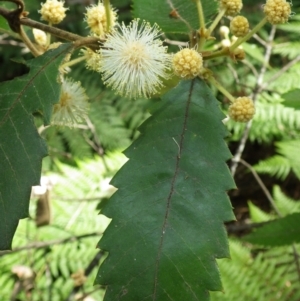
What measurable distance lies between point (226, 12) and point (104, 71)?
Result: 29 cm

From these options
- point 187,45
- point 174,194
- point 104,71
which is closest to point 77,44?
point 104,71

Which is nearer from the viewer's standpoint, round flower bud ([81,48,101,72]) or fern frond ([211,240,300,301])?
round flower bud ([81,48,101,72])

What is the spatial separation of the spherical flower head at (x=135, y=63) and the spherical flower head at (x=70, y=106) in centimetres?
12

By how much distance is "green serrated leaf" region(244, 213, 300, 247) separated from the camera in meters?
1.24

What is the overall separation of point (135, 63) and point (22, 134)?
0.31m

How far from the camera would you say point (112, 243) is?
804mm

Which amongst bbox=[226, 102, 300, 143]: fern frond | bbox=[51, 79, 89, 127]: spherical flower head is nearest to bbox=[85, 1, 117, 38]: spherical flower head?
bbox=[51, 79, 89, 127]: spherical flower head

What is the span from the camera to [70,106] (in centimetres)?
107

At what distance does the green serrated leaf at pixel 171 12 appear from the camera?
1033mm

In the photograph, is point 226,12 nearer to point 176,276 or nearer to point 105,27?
point 105,27

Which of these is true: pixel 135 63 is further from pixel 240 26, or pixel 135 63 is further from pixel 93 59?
pixel 240 26

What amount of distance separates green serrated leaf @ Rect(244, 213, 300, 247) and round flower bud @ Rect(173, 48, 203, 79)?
587mm

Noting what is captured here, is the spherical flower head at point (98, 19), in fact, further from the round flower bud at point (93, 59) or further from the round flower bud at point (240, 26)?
the round flower bud at point (240, 26)

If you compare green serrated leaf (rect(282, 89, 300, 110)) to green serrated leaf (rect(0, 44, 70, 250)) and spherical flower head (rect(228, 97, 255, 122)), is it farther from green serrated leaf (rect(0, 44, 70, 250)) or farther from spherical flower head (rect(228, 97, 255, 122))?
green serrated leaf (rect(0, 44, 70, 250))
